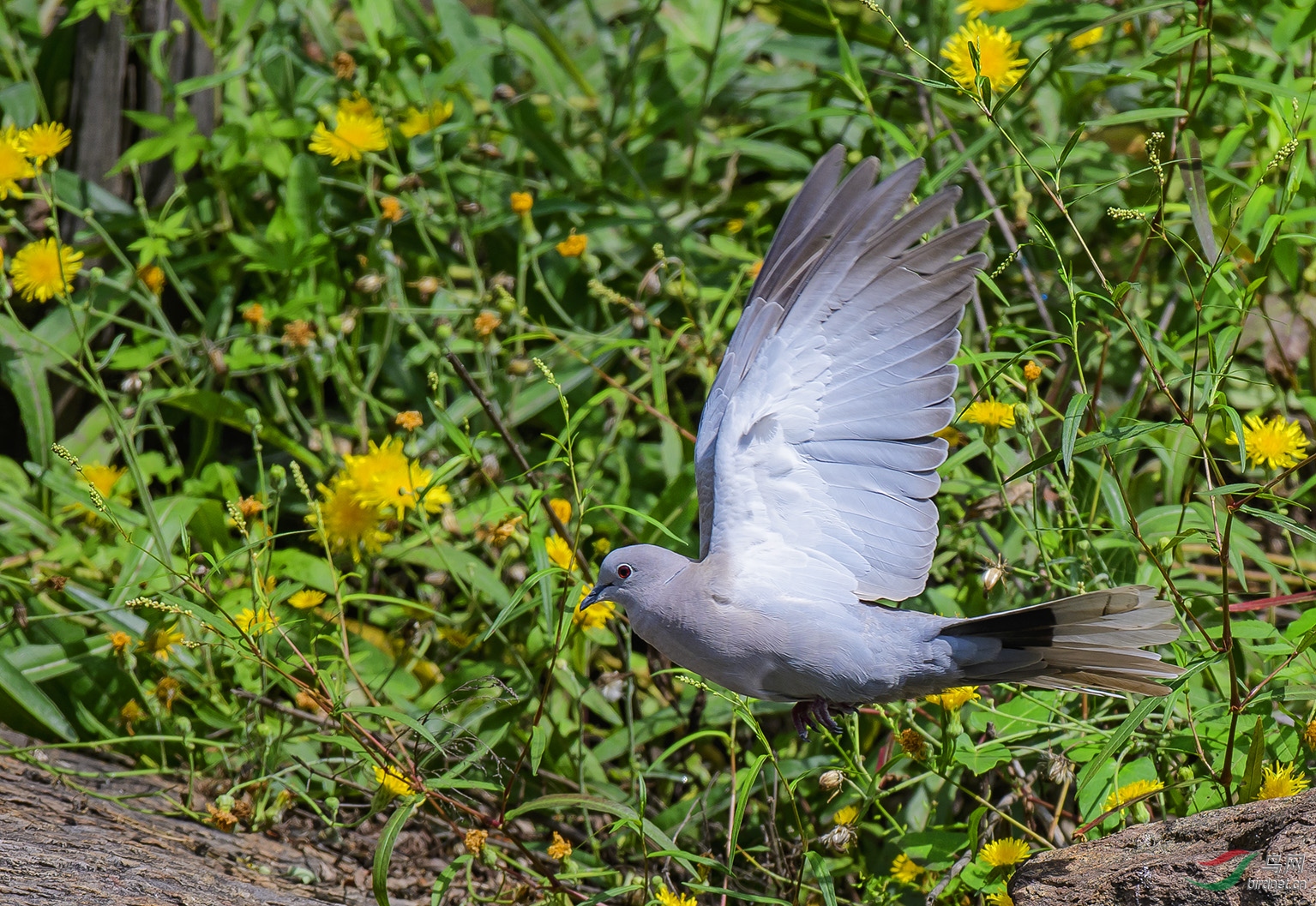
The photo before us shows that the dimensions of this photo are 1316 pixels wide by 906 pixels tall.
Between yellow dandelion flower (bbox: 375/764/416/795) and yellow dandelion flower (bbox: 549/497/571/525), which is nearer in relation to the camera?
yellow dandelion flower (bbox: 375/764/416/795)

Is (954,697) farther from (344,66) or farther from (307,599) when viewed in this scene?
(344,66)

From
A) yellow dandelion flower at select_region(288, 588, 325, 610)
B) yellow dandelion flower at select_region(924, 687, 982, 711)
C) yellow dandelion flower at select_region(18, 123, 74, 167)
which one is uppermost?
yellow dandelion flower at select_region(18, 123, 74, 167)

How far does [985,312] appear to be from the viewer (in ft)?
11.2

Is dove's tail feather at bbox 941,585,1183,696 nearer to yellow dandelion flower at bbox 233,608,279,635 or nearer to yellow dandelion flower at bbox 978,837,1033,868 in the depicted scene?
yellow dandelion flower at bbox 978,837,1033,868

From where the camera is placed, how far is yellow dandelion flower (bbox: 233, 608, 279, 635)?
1982mm

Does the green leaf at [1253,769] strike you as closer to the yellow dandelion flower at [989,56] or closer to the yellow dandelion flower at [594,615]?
the yellow dandelion flower at [594,615]

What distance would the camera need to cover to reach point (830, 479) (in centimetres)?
206

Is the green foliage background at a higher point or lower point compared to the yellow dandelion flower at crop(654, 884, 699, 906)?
higher

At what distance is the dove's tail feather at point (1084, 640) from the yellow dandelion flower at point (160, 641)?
5.31ft

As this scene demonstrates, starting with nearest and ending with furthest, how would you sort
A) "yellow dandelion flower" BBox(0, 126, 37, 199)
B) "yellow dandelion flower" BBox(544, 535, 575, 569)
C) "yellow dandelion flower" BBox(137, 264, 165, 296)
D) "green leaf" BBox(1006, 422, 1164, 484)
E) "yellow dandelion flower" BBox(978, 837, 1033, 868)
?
"green leaf" BBox(1006, 422, 1164, 484) < "yellow dandelion flower" BBox(978, 837, 1033, 868) < "yellow dandelion flower" BBox(544, 535, 575, 569) < "yellow dandelion flower" BBox(0, 126, 37, 199) < "yellow dandelion flower" BBox(137, 264, 165, 296)

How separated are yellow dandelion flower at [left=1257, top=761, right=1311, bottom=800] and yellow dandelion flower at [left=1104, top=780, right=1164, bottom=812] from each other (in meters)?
0.16

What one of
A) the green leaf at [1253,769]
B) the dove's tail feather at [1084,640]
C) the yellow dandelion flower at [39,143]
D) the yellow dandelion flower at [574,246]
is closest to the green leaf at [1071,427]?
the dove's tail feather at [1084,640]

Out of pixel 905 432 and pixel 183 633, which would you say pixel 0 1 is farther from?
pixel 905 432

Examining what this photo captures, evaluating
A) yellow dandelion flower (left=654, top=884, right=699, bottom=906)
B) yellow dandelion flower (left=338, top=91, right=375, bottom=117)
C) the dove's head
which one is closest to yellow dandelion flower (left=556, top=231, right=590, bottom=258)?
yellow dandelion flower (left=338, top=91, right=375, bottom=117)
